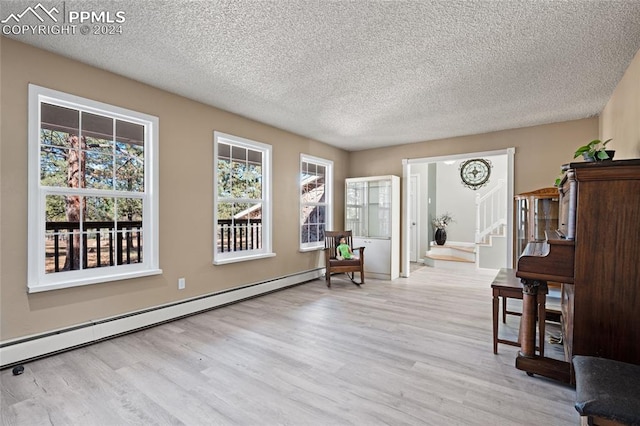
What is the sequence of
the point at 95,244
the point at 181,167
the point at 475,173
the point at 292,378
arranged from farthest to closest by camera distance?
1. the point at 475,173
2. the point at 181,167
3. the point at 95,244
4. the point at 292,378

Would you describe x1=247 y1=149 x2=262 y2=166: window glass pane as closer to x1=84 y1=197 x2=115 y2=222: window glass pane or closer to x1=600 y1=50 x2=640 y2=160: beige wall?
x1=84 y1=197 x2=115 y2=222: window glass pane

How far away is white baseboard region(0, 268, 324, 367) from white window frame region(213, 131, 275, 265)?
431 mm

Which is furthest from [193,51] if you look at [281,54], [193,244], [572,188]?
[572,188]

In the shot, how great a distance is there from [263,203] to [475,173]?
576 centimetres

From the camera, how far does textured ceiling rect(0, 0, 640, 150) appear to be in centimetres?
197

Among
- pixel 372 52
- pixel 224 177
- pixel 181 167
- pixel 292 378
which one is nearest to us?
pixel 292 378

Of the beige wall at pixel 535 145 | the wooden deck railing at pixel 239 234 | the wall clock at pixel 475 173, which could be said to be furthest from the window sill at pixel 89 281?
the wall clock at pixel 475 173

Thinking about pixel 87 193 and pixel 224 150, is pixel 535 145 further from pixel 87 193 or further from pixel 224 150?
pixel 87 193

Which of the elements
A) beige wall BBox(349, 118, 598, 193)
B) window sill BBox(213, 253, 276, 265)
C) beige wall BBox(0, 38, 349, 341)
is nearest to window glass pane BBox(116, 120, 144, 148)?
beige wall BBox(0, 38, 349, 341)

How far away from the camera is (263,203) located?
14.9 feet

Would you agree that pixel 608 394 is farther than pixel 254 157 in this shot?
No

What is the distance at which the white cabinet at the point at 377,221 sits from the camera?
5.52 m

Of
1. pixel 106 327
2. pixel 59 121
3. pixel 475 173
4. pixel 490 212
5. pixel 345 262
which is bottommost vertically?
pixel 106 327

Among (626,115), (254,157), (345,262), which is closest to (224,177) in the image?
(254,157)
